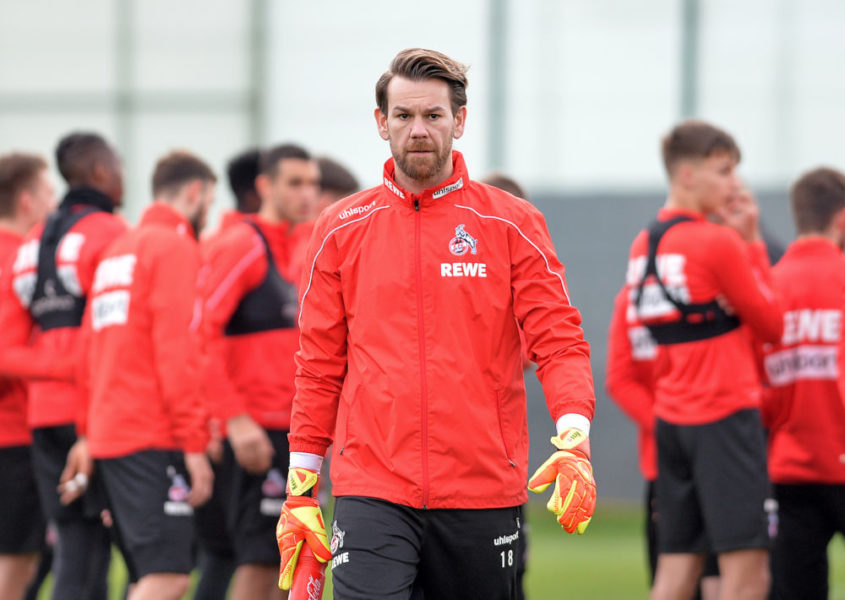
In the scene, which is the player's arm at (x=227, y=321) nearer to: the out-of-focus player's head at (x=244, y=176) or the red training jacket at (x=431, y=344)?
the out-of-focus player's head at (x=244, y=176)

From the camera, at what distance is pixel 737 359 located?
6098mm

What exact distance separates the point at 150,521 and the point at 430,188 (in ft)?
8.16

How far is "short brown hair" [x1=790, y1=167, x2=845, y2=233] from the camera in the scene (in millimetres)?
6566

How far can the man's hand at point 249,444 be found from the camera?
267 inches

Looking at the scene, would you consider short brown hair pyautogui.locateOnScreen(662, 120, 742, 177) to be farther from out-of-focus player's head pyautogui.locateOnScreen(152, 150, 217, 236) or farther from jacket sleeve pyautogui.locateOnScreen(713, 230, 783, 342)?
out-of-focus player's head pyautogui.locateOnScreen(152, 150, 217, 236)

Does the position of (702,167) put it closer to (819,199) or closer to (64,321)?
(819,199)

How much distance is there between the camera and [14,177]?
24.6ft

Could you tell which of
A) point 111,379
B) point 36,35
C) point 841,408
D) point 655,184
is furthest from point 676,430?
point 36,35

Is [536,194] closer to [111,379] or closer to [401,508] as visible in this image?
[111,379]

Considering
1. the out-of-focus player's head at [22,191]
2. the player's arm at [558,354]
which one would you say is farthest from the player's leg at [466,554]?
the out-of-focus player's head at [22,191]

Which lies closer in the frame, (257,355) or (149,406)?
(149,406)

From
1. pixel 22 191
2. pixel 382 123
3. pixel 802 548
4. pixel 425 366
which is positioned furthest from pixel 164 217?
pixel 802 548

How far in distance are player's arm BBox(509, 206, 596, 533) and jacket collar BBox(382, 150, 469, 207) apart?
0.25m

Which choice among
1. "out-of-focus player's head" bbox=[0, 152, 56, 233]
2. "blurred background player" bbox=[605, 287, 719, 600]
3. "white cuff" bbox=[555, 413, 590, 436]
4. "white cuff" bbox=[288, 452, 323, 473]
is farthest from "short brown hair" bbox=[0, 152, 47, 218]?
"white cuff" bbox=[555, 413, 590, 436]
